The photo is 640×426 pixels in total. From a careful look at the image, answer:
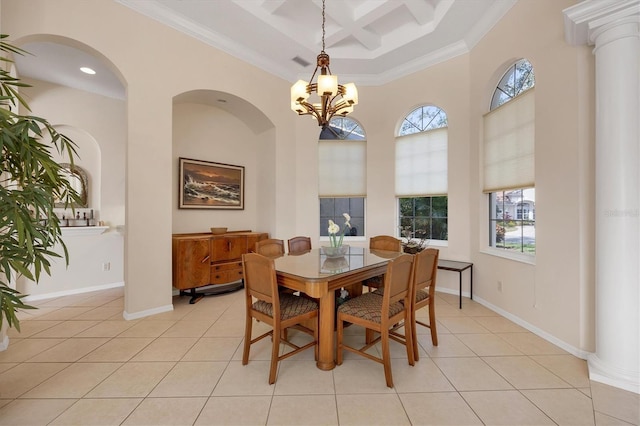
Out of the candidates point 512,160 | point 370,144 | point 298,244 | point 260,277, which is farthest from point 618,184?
point 370,144

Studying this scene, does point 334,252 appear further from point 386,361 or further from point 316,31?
point 316,31

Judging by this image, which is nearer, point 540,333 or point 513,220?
point 540,333

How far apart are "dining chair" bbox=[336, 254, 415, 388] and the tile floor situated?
191 mm

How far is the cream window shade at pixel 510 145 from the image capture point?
9.57 ft

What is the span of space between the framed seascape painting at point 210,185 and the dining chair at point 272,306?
101 inches

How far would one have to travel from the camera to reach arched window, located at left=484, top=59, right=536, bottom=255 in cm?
296

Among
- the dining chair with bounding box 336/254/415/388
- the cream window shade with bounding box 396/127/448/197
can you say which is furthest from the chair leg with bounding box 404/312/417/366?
the cream window shade with bounding box 396/127/448/197

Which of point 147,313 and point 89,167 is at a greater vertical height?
point 89,167

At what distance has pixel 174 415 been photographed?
1.67 metres

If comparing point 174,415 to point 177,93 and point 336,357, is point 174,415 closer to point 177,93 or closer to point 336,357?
point 336,357

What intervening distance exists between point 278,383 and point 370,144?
3927 mm

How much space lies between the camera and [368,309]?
213cm

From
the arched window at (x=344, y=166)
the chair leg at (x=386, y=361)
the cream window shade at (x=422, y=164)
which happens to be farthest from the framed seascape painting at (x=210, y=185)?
the chair leg at (x=386, y=361)

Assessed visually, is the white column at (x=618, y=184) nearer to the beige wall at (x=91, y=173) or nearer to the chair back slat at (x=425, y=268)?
the chair back slat at (x=425, y=268)
